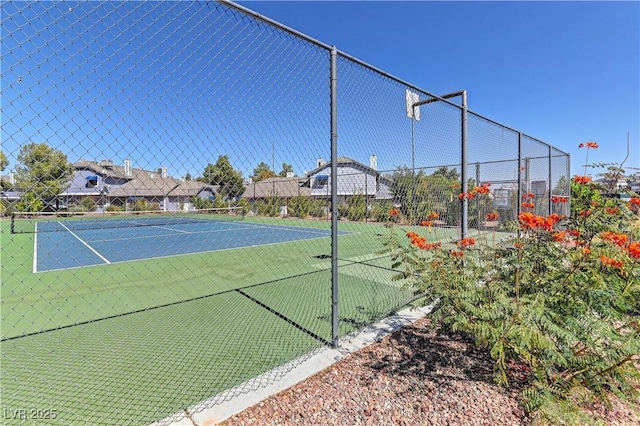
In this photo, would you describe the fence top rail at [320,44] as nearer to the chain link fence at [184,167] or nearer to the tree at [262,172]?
the chain link fence at [184,167]

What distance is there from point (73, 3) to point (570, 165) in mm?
11682

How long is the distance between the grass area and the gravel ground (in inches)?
18.9

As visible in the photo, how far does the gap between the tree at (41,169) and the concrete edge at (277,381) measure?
5.12 feet

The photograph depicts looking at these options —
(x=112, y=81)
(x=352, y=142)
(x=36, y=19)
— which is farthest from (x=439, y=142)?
(x=36, y=19)

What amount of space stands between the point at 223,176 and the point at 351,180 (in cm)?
206

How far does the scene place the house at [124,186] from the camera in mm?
1931

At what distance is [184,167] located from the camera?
203 centimetres

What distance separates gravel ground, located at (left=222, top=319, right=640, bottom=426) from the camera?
5.32 ft

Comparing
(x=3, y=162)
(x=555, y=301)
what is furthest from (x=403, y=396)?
(x=3, y=162)

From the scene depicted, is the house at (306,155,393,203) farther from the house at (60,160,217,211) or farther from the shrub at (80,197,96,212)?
the shrub at (80,197,96,212)

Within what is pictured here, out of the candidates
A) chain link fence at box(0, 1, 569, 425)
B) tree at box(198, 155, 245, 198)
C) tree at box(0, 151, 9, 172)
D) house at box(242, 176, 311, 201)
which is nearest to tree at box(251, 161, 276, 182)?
chain link fence at box(0, 1, 569, 425)

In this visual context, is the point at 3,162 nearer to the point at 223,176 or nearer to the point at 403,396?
the point at 223,176

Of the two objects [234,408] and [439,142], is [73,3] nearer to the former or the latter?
[234,408]

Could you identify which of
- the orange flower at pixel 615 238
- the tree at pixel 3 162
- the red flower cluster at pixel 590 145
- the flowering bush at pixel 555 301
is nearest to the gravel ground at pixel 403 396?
the flowering bush at pixel 555 301
